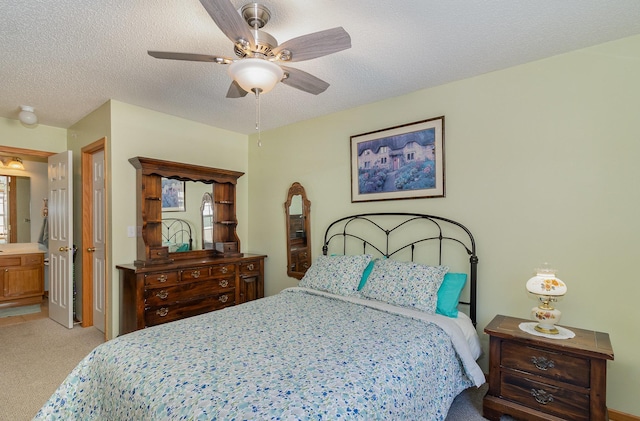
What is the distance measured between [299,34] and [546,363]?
255 centimetres

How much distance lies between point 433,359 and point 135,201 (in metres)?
3.19

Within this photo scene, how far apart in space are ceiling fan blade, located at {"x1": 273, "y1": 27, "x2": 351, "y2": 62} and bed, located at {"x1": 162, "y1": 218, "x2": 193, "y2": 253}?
2.58m

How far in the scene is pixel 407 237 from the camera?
302cm

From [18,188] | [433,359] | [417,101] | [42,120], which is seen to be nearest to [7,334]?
[42,120]

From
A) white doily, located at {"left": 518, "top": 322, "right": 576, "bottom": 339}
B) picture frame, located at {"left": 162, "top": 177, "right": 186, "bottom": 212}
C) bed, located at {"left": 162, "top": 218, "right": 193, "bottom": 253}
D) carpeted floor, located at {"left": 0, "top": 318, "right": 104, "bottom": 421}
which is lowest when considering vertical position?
carpeted floor, located at {"left": 0, "top": 318, "right": 104, "bottom": 421}

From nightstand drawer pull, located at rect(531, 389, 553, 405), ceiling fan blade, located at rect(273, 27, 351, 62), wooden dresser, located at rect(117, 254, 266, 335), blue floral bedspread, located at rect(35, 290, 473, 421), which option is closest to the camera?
blue floral bedspread, located at rect(35, 290, 473, 421)

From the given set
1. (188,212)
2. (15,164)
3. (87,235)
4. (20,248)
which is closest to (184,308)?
(188,212)

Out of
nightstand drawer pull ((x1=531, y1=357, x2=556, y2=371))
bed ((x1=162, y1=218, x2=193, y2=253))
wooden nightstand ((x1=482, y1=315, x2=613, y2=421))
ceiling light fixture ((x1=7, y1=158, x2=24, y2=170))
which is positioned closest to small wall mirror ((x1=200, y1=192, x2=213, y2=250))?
bed ((x1=162, y1=218, x2=193, y2=253))

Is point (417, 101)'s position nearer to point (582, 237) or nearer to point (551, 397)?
point (582, 237)

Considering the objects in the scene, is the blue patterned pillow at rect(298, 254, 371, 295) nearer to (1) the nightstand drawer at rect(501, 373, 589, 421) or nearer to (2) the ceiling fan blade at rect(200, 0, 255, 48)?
(1) the nightstand drawer at rect(501, 373, 589, 421)

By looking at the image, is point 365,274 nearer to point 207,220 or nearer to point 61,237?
point 207,220

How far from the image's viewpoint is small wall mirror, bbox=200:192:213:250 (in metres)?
3.96

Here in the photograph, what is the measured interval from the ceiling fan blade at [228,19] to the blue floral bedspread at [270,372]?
1583 millimetres

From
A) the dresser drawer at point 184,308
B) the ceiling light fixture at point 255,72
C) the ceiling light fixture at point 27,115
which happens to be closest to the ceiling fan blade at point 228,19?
the ceiling light fixture at point 255,72
